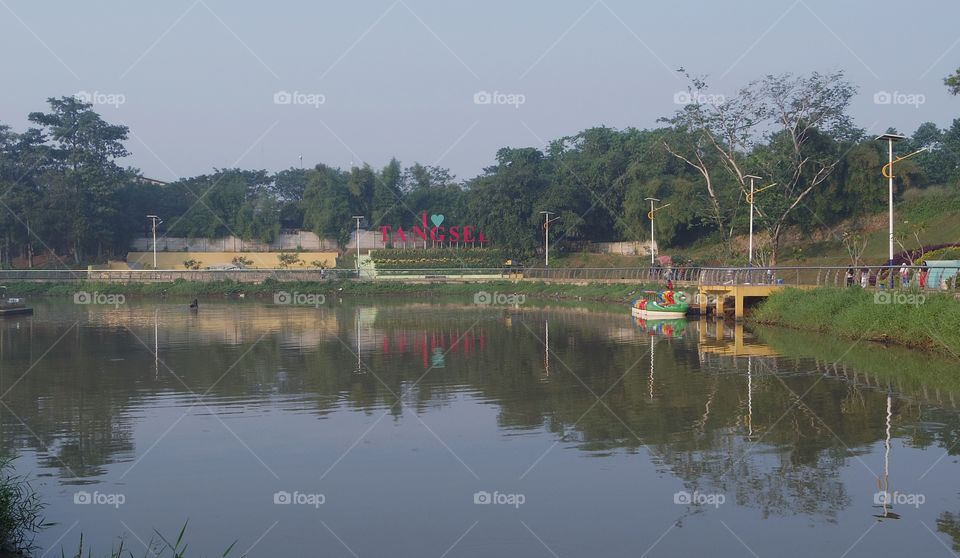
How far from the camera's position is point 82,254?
8225 cm

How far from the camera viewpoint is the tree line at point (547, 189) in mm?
59688

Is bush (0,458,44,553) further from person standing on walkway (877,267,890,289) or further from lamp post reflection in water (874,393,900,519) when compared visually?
person standing on walkway (877,267,890,289)

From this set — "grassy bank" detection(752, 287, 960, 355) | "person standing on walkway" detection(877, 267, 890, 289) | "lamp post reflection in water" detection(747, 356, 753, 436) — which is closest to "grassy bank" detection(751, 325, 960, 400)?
"grassy bank" detection(752, 287, 960, 355)

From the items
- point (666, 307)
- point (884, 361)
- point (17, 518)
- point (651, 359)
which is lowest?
point (17, 518)

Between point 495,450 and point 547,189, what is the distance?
65.7 meters

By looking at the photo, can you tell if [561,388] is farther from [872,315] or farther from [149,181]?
[149,181]

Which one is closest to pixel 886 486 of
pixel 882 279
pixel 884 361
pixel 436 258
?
pixel 884 361

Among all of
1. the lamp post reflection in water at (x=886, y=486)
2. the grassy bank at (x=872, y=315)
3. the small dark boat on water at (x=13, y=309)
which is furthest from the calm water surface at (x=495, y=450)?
the small dark boat on water at (x=13, y=309)

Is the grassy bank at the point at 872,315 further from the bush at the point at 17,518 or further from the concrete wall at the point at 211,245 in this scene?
the concrete wall at the point at 211,245

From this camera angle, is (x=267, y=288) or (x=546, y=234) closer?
(x=267, y=288)

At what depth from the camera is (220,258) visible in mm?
81938

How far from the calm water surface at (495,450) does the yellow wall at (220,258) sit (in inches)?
2129

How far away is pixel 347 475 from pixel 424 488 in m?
1.29

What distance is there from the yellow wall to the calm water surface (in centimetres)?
5407
